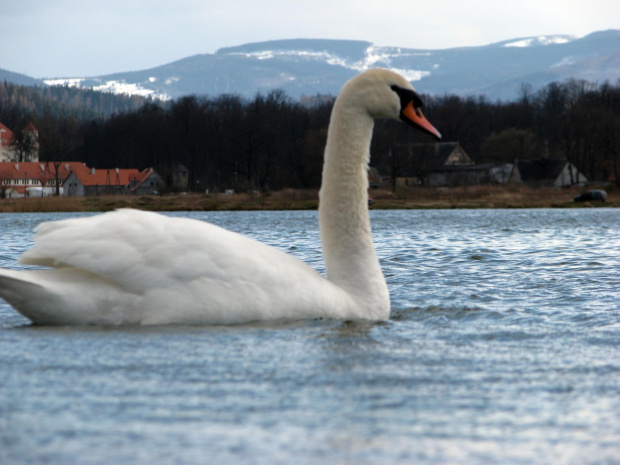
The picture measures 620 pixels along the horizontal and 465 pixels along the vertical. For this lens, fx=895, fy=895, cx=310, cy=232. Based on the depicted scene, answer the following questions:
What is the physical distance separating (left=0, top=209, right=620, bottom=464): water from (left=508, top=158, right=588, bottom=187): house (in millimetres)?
84512

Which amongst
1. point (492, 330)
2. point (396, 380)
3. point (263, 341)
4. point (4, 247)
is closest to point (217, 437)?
point (396, 380)

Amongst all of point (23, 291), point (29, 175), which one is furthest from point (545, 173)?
point (23, 291)

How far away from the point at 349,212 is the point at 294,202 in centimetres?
4251

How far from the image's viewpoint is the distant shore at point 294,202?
44.8 meters

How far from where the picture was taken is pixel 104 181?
114 meters

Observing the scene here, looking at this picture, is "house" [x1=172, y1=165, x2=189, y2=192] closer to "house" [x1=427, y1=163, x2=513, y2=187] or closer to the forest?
the forest

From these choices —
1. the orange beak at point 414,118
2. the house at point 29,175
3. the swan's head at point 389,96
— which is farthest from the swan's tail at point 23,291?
the house at point 29,175

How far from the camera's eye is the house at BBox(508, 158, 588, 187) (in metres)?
89.9

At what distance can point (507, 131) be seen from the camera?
104 m

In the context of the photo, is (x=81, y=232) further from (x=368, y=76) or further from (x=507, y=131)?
(x=507, y=131)

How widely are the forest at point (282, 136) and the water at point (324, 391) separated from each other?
73.9 meters

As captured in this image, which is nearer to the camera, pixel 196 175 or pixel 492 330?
pixel 492 330

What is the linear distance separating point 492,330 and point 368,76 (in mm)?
2024

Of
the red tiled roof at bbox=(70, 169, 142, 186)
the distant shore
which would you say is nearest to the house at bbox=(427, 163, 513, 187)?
the red tiled roof at bbox=(70, 169, 142, 186)
